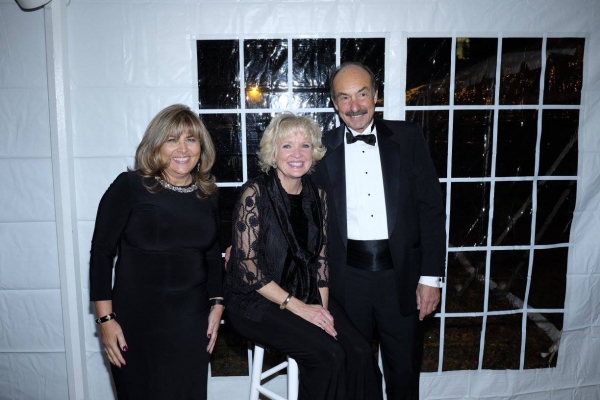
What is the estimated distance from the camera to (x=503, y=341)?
2.73 meters

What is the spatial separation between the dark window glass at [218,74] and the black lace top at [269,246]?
78cm

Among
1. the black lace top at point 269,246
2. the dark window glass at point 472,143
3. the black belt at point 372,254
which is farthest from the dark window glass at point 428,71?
the black lace top at point 269,246

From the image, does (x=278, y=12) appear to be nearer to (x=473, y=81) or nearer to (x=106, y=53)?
(x=106, y=53)

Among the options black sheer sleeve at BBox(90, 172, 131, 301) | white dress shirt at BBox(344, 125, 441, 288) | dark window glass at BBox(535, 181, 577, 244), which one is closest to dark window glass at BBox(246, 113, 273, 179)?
white dress shirt at BBox(344, 125, 441, 288)

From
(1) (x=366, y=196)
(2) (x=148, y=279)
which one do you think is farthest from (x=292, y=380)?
(1) (x=366, y=196)

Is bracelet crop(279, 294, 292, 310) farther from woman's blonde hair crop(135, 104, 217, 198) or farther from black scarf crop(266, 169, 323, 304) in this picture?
woman's blonde hair crop(135, 104, 217, 198)

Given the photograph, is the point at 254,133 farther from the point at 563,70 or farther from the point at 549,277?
the point at 549,277

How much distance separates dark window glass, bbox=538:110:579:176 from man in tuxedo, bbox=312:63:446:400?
952mm

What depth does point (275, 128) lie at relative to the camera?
1855mm

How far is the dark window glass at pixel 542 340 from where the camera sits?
2734 millimetres

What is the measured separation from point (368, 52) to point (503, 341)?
190 cm

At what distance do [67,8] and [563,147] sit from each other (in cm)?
281

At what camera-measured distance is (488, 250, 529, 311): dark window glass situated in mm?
2656

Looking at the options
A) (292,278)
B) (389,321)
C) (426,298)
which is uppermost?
(292,278)
